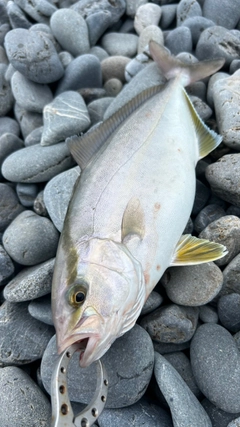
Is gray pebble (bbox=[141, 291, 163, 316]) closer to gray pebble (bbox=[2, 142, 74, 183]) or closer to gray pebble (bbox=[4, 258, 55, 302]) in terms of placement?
gray pebble (bbox=[4, 258, 55, 302])

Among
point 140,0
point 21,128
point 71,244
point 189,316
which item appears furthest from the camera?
point 140,0

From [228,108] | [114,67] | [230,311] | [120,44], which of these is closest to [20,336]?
[230,311]

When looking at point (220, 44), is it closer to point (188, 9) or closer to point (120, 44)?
point (188, 9)

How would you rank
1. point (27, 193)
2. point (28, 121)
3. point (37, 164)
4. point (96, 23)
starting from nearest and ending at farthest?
point (37, 164)
point (27, 193)
point (28, 121)
point (96, 23)

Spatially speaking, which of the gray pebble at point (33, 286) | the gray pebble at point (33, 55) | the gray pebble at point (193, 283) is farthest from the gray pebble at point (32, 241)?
the gray pebble at point (33, 55)

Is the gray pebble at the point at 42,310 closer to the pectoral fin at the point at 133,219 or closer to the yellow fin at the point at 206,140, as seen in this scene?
the pectoral fin at the point at 133,219

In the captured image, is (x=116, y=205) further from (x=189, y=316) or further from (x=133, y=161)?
(x=189, y=316)

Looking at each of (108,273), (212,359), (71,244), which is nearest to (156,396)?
(212,359)
